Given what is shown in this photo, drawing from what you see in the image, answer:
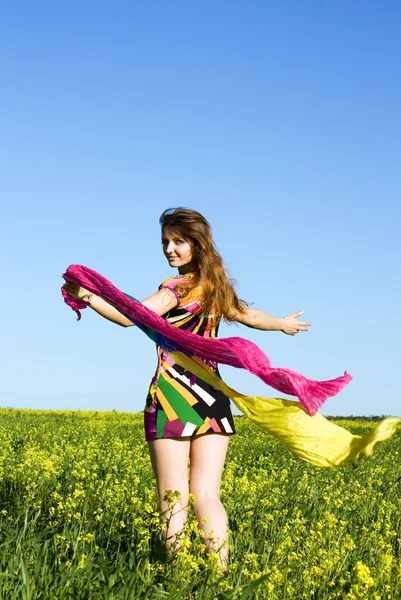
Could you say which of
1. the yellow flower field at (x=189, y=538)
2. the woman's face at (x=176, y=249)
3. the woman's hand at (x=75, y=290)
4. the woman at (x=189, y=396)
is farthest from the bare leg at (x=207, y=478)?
Result: the woman's hand at (x=75, y=290)

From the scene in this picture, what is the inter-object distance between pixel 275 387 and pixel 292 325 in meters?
1.01

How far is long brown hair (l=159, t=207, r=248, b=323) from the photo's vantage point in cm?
509

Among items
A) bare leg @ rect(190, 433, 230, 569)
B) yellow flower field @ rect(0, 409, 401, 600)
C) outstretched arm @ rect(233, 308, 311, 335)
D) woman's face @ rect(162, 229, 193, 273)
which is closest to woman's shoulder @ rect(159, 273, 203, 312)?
woman's face @ rect(162, 229, 193, 273)

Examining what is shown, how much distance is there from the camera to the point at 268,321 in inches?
221

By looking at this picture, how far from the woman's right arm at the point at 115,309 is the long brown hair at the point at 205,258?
0.67 ft

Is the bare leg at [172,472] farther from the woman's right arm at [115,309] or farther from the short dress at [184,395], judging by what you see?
the woman's right arm at [115,309]

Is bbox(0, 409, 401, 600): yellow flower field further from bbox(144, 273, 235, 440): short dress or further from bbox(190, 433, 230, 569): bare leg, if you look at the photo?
bbox(144, 273, 235, 440): short dress

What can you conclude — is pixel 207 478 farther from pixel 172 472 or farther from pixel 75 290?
pixel 75 290

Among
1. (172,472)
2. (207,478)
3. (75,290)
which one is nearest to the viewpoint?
(172,472)

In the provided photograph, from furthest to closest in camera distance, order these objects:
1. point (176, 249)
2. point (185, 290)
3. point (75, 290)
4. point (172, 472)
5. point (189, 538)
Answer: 1. point (75, 290)
2. point (176, 249)
3. point (185, 290)
4. point (172, 472)
5. point (189, 538)

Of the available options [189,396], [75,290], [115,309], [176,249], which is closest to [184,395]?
[189,396]

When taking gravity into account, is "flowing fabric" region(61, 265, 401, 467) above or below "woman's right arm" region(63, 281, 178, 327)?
below

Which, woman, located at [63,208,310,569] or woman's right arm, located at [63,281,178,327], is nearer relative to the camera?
woman, located at [63,208,310,569]

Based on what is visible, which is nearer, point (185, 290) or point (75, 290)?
point (185, 290)
